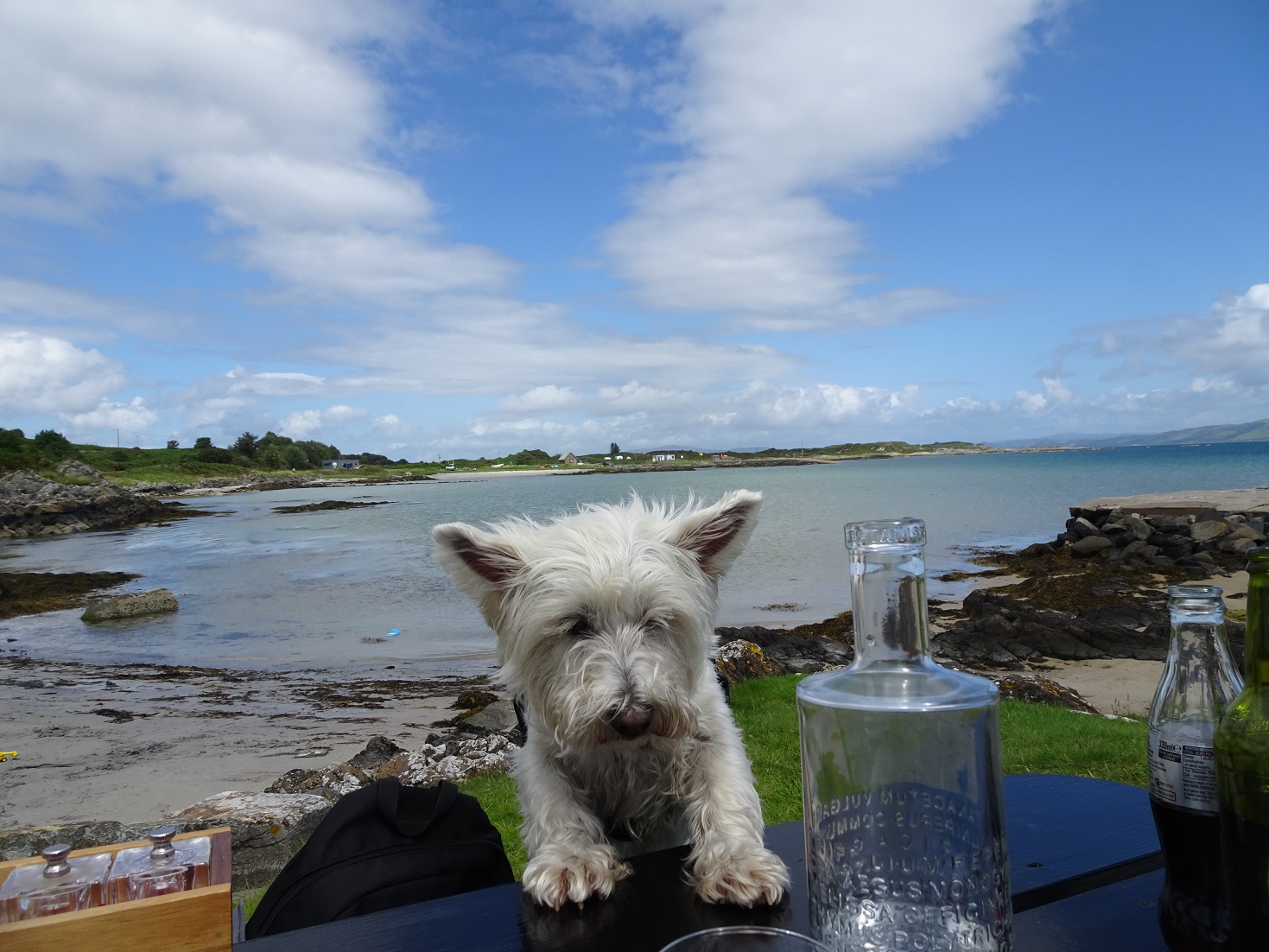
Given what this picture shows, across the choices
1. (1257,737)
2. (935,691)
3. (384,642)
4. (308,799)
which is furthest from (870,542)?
(384,642)

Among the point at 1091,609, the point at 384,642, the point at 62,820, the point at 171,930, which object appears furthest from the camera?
the point at 384,642

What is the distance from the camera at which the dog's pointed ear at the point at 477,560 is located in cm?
266

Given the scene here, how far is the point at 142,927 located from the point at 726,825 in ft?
4.23

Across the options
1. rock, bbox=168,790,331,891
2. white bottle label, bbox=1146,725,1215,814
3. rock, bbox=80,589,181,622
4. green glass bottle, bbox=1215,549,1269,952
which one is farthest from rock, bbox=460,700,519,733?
rock, bbox=80,589,181,622

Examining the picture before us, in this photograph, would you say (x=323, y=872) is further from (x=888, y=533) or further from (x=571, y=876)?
(x=888, y=533)

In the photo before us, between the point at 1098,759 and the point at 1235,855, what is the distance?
248 inches

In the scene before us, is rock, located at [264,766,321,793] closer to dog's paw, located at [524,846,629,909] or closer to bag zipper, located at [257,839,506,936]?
bag zipper, located at [257,839,506,936]

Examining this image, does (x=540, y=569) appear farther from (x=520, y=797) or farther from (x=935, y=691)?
(x=935, y=691)

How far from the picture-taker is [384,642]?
60.6 ft

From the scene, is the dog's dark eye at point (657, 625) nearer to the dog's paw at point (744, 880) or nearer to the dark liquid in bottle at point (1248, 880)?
the dog's paw at point (744, 880)

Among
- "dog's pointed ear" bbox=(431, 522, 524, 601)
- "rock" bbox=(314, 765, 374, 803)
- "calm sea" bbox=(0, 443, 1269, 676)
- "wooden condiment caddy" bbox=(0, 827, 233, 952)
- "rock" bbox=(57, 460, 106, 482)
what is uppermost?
"rock" bbox=(57, 460, 106, 482)

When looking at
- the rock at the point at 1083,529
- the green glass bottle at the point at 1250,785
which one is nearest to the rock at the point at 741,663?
the green glass bottle at the point at 1250,785

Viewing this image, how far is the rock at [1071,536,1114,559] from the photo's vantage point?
24922mm

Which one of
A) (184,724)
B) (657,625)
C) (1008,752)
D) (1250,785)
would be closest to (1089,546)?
(1008,752)
